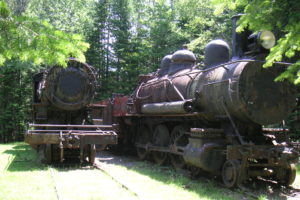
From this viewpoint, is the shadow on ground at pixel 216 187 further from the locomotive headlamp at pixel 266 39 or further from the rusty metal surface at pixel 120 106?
the rusty metal surface at pixel 120 106

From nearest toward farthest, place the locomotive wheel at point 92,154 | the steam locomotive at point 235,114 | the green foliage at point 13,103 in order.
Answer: the steam locomotive at point 235,114 < the locomotive wheel at point 92,154 < the green foliage at point 13,103

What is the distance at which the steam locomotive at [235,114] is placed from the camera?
696 centimetres

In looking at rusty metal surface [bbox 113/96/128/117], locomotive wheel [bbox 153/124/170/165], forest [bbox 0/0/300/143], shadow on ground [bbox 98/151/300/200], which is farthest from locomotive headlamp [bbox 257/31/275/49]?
rusty metal surface [bbox 113/96/128/117]

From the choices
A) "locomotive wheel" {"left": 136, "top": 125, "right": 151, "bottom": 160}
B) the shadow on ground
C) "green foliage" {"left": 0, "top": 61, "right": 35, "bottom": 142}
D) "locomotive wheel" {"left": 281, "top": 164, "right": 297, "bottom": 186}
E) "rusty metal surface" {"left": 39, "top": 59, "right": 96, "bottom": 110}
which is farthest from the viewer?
"green foliage" {"left": 0, "top": 61, "right": 35, "bottom": 142}

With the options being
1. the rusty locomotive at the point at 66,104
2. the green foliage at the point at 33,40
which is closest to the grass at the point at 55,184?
the rusty locomotive at the point at 66,104

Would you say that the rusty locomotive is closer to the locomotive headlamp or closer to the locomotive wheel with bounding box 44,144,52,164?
the locomotive wheel with bounding box 44,144,52,164

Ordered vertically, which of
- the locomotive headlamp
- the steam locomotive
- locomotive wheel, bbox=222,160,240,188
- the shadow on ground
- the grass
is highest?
the locomotive headlamp

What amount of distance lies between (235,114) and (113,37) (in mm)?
23800

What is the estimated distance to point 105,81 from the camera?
27828 mm

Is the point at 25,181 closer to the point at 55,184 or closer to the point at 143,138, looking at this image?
the point at 55,184

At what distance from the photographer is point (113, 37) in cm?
2991

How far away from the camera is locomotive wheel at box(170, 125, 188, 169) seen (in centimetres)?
939

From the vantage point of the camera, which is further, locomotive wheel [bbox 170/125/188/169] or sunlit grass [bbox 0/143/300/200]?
locomotive wheel [bbox 170/125/188/169]

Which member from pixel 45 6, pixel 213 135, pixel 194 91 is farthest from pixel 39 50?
pixel 45 6
